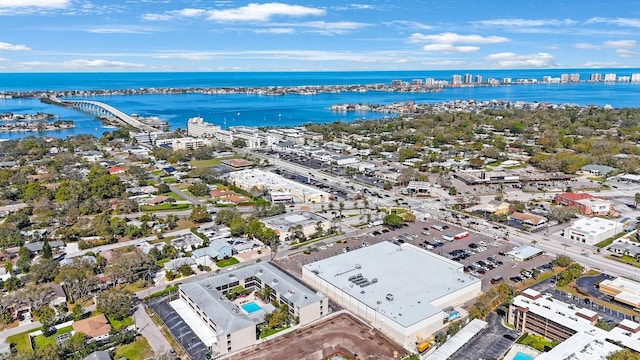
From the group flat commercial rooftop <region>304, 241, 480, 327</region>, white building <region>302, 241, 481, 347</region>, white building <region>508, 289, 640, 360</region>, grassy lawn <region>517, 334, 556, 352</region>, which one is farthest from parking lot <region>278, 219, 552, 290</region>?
grassy lawn <region>517, 334, 556, 352</region>

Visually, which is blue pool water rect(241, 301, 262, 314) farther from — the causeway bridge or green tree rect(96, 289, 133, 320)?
the causeway bridge

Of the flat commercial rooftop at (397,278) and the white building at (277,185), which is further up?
the white building at (277,185)

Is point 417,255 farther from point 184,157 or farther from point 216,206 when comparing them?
point 184,157

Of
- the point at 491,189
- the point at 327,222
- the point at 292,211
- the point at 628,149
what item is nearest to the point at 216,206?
the point at 292,211

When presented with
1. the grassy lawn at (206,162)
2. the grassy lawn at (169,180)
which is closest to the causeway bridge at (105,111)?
the grassy lawn at (206,162)

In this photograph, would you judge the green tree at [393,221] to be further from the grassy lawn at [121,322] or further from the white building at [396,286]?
the grassy lawn at [121,322]

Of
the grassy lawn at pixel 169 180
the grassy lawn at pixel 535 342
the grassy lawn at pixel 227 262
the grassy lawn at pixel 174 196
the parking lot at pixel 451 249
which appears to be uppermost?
the grassy lawn at pixel 169 180

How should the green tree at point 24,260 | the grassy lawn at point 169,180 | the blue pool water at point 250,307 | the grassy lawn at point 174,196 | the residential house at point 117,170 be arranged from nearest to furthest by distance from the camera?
the blue pool water at point 250,307
the green tree at point 24,260
the grassy lawn at point 174,196
the grassy lawn at point 169,180
the residential house at point 117,170
